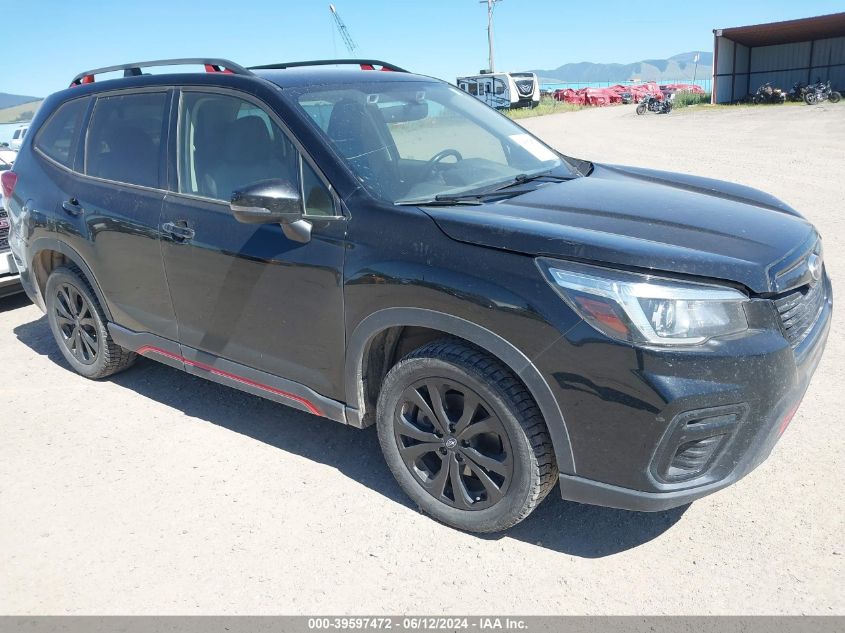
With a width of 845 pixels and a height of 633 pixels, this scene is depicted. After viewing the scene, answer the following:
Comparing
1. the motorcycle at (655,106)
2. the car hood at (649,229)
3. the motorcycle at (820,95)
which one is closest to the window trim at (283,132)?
the car hood at (649,229)

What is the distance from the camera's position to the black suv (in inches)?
93.4

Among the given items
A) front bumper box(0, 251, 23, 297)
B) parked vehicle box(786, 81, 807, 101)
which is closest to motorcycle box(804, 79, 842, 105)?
parked vehicle box(786, 81, 807, 101)

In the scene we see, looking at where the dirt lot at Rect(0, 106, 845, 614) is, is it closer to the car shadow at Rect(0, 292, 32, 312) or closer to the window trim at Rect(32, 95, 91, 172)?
the window trim at Rect(32, 95, 91, 172)

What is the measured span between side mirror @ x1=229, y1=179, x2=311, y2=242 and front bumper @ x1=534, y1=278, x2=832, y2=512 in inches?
49.0

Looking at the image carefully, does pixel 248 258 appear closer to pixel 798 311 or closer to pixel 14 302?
pixel 798 311

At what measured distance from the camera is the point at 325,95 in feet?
11.2

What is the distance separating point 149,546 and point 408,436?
1.22 meters

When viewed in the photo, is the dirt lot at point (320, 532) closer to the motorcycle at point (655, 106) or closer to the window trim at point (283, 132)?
the window trim at point (283, 132)

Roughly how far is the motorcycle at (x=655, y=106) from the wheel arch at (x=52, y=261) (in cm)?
3335

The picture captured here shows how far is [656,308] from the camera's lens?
7.67 feet

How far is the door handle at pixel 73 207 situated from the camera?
164 inches

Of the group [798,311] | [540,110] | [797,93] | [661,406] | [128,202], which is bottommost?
[540,110]

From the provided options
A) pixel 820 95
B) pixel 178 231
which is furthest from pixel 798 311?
pixel 820 95

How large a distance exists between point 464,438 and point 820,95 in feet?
114
